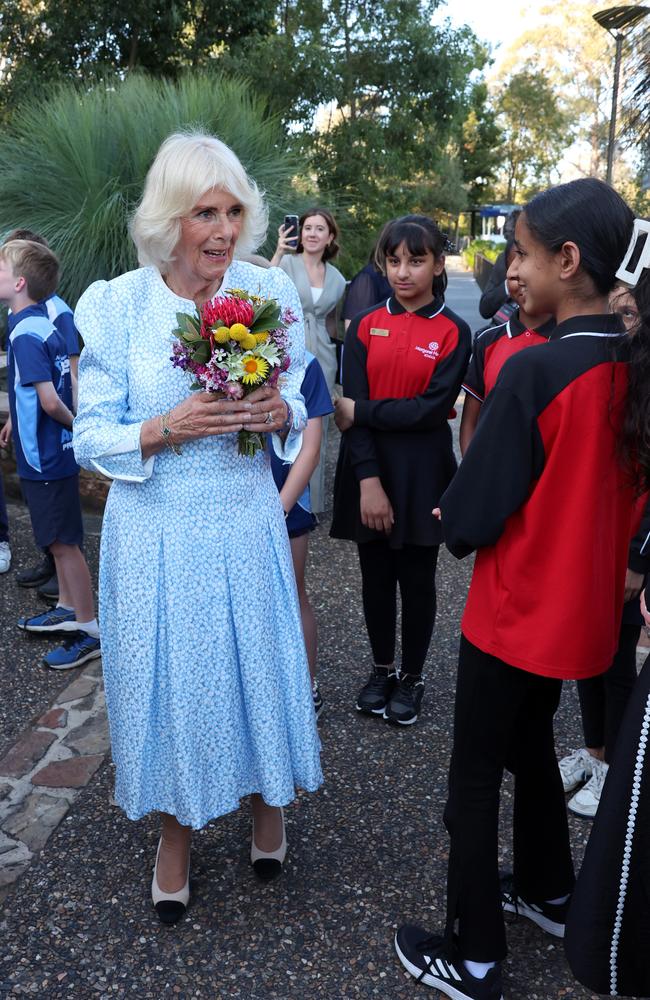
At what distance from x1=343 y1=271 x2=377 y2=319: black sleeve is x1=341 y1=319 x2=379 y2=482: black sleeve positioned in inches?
104

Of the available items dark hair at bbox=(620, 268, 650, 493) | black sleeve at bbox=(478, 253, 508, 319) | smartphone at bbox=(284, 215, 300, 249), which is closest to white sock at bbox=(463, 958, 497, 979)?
dark hair at bbox=(620, 268, 650, 493)

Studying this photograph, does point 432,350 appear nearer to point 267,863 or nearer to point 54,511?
point 267,863

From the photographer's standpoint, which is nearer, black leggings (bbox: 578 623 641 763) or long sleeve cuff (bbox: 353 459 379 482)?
black leggings (bbox: 578 623 641 763)

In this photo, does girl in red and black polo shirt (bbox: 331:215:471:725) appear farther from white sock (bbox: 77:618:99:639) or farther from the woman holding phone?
the woman holding phone

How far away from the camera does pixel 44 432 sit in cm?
446

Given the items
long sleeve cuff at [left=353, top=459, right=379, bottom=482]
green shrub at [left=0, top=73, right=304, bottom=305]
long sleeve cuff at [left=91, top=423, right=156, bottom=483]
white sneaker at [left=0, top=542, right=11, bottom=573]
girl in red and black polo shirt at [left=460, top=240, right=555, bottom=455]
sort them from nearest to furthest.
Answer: long sleeve cuff at [left=91, top=423, right=156, bottom=483] → girl in red and black polo shirt at [left=460, top=240, right=555, bottom=455] → long sleeve cuff at [left=353, top=459, right=379, bottom=482] → white sneaker at [left=0, top=542, right=11, bottom=573] → green shrub at [left=0, top=73, right=304, bottom=305]

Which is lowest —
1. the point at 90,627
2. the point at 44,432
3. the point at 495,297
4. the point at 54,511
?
the point at 90,627

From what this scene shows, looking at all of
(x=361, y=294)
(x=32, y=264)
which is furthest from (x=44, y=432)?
(x=361, y=294)

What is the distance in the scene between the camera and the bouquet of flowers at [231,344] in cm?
221

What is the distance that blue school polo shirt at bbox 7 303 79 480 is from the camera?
4.39m

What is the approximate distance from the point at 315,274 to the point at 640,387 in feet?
15.0

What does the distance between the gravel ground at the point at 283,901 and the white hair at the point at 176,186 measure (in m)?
1.92

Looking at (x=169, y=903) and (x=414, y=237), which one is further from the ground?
(x=414, y=237)

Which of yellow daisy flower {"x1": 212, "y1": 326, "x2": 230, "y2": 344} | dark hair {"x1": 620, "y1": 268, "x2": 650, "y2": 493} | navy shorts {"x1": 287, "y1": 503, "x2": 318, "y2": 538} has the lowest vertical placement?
navy shorts {"x1": 287, "y1": 503, "x2": 318, "y2": 538}
